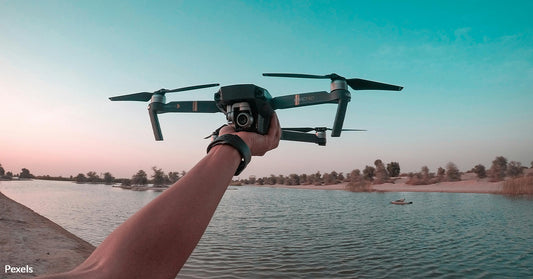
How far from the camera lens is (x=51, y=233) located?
11328 mm

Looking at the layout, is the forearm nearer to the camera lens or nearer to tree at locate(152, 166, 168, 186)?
the camera lens

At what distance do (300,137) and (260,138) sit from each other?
Result: 1930mm

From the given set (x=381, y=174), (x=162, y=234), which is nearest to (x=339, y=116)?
(x=162, y=234)

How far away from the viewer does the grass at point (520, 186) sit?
51188mm

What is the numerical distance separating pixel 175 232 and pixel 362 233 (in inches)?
847

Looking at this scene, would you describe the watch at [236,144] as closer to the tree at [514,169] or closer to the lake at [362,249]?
the lake at [362,249]

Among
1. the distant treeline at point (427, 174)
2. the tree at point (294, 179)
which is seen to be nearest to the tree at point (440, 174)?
the distant treeline at point (427, 174)

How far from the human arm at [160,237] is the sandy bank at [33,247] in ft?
27.1

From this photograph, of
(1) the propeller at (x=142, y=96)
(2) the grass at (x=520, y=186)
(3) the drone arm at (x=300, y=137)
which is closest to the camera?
(3) the drone arm at (x=300, y=137)

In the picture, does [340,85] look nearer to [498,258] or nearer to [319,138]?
[319,138]

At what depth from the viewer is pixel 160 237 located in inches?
41.2

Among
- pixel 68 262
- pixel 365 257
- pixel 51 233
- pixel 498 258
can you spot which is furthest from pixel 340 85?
pixel 498 258

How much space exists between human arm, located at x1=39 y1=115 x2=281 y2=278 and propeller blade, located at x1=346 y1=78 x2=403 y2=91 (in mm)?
3884

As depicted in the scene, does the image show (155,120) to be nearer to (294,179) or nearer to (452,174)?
(452,174)
